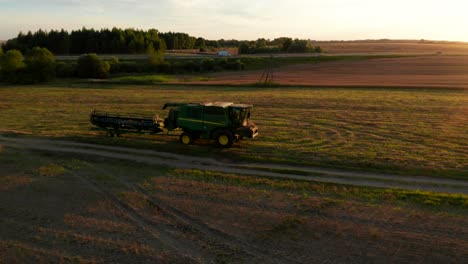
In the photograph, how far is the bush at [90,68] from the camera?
7275 cm

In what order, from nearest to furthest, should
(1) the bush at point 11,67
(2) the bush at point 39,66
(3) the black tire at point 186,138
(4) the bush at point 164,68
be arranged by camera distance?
(3) the black tire at point 186,138
(1) the bush at point 11,67
(2) the bush at point 39,66
(4) the bush at point 164,68

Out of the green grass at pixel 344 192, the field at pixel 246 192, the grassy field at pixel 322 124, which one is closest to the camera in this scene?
the field at pixel 246 192

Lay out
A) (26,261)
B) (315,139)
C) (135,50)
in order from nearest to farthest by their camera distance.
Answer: (26,261), (315,139), (135,50)

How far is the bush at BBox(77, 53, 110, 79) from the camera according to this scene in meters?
72.8

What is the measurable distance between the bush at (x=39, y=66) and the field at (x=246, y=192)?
37.4m

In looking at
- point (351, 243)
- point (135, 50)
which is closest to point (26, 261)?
point (351, 243)

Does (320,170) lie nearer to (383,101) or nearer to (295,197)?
(295,197)

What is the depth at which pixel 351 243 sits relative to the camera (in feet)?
37.5

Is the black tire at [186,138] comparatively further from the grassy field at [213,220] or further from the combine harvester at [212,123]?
the grassy field at [213,220]

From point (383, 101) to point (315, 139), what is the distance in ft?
60.5

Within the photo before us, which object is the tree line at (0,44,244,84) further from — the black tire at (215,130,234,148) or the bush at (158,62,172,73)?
the black tire at (215,130,234,148)

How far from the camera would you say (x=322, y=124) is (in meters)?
28.5

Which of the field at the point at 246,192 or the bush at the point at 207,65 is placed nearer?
the field at the point at 246,192

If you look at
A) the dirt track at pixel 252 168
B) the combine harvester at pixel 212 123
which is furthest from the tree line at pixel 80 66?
the combine harvester at pixel 212 123
